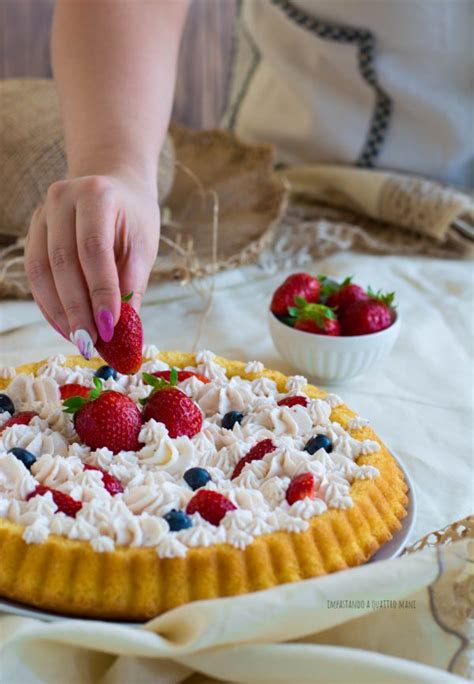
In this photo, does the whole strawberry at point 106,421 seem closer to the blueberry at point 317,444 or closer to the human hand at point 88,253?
the human hand at point 88,253

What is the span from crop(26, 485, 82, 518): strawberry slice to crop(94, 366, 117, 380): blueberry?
0.28 m

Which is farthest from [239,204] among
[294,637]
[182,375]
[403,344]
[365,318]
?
[294,637]

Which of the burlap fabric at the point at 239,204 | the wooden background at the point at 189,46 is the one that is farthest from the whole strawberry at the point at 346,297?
the wooden background at the point at 189,46

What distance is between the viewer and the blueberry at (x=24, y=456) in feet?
3.40

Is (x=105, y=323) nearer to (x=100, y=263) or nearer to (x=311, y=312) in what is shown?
(x=100, y=263)

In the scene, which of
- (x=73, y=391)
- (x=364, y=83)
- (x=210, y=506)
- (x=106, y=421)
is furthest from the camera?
(x=364, y=83)

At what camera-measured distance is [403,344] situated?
170cm

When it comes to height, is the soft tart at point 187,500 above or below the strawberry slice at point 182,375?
above

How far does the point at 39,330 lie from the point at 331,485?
82 centimetres

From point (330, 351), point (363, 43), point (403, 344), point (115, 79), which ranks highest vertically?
point (115, 79)

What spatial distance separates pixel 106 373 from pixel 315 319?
1.31 feet

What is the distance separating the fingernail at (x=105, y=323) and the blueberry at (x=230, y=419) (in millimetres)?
186

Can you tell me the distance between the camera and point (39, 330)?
5.46ft

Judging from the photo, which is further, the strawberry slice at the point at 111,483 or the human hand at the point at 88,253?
the human hand at the point at 88,253
